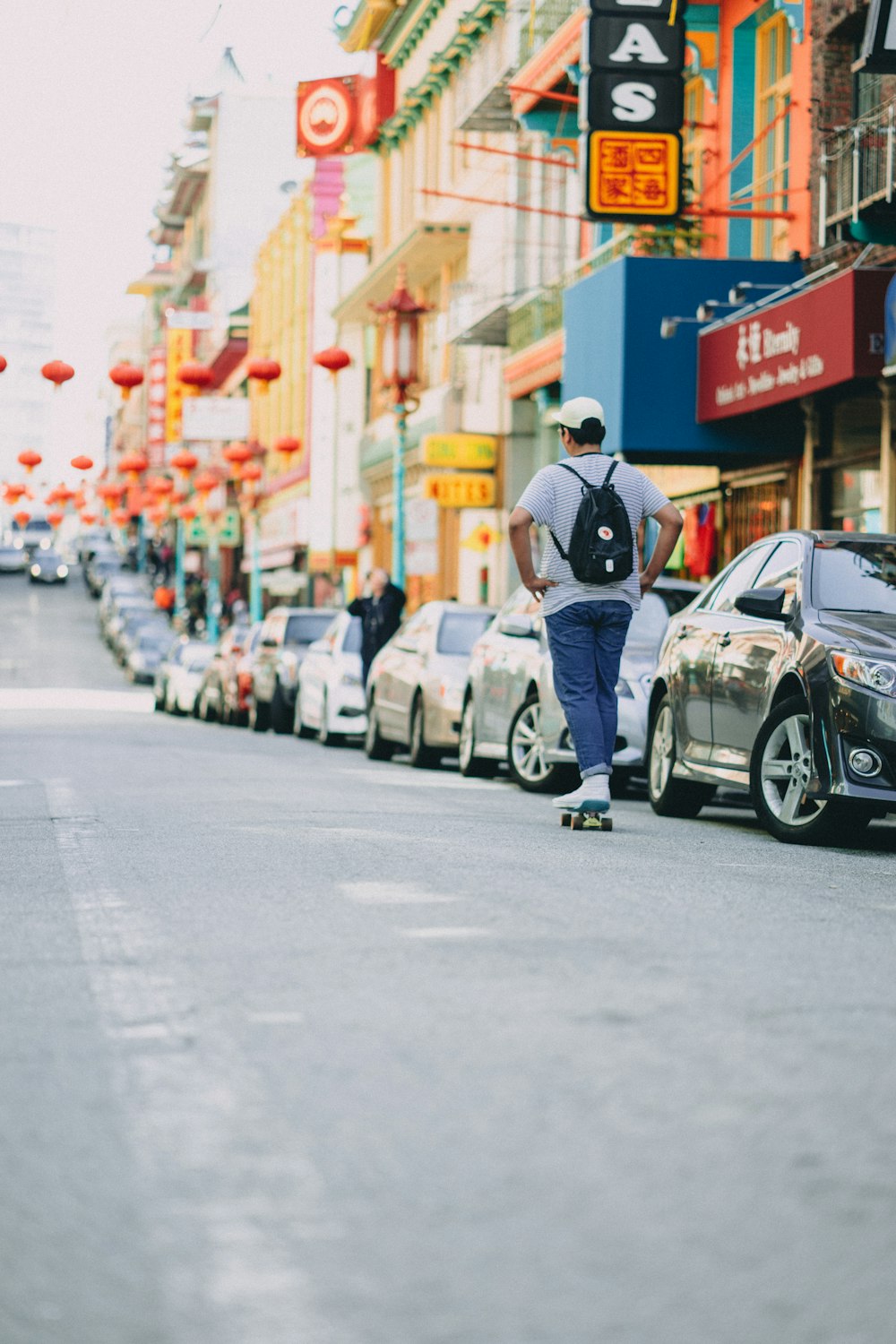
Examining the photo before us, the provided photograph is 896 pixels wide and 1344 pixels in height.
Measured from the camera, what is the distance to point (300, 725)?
2647cm

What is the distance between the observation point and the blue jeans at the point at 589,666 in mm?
11344

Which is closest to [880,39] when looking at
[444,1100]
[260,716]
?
[260,716]

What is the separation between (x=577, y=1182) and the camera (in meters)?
4.09

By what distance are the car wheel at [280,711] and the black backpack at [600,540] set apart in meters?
16.6

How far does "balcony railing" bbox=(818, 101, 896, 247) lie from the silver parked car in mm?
4456

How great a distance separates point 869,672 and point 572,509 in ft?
5.84

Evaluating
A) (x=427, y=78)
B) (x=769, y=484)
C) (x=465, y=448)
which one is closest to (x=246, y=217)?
(x=427, y=78)

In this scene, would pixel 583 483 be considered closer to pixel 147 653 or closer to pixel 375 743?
pixel 375 743

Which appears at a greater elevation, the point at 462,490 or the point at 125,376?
the point at 125,376

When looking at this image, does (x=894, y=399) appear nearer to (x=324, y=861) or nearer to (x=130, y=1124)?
(x=324, y=861)

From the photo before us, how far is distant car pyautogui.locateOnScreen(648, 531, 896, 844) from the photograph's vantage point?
34.3ft

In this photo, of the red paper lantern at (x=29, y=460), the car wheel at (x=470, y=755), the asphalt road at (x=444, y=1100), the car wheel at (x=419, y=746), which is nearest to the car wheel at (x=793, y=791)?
the asphalt road at (x=444, y=1100)

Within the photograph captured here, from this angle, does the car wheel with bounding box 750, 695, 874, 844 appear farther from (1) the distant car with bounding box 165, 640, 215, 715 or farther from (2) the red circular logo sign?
(2) the red circular logo sign

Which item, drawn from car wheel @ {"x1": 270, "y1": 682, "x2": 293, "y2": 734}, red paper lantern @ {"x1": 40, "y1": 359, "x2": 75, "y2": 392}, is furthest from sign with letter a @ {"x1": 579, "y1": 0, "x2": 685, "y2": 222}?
red paper lantern @ {"x1": 40, "y1": 359, "x2": 75, "y2": 392}
